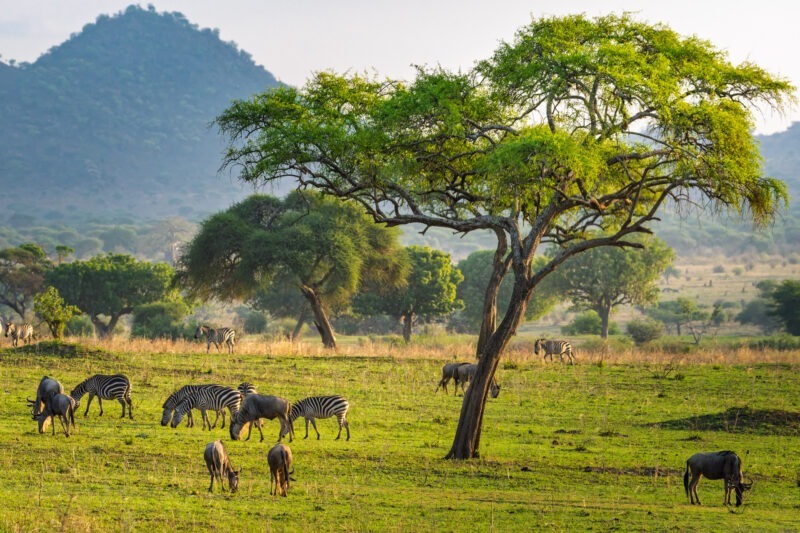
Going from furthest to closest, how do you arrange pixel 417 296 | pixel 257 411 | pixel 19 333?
pixel 417 296 → pixel 19 333 → pixel 257 411

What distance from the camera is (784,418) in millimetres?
27422

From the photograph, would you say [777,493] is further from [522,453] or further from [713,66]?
[713,66]

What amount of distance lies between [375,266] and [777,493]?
43.3 metres

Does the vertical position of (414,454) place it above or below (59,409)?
below

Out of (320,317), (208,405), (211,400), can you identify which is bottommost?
(208,405)

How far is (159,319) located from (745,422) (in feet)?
171

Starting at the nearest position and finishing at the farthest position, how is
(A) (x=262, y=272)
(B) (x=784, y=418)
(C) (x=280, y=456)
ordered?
(C) (x=280, y=456)
(B) (x=784, y=418)
(A) (x=262, y=272)

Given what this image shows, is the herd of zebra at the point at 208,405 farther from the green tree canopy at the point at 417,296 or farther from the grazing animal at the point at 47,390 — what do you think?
the green tree canopy at the point at 417,296

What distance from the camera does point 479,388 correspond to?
72.3 feet

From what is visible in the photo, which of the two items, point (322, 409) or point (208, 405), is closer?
point (322, 409)

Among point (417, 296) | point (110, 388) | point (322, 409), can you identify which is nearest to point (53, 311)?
point (110, 388)

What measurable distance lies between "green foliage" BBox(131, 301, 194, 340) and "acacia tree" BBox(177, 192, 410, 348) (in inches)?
495

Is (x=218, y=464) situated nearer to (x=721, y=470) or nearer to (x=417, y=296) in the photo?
(x=721, y=470)

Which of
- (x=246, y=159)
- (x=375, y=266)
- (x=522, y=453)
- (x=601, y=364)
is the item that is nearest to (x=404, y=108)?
→ (x=246, y=159)
